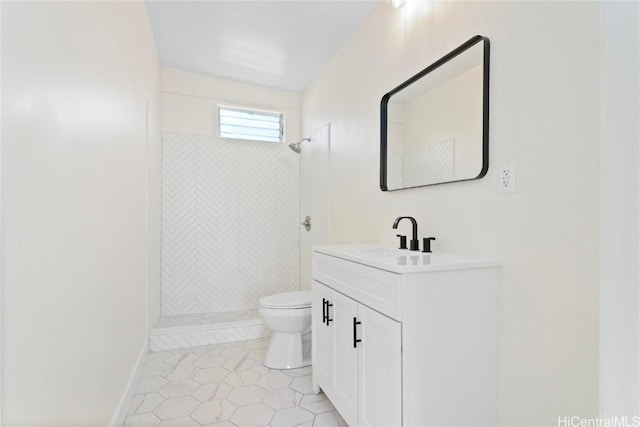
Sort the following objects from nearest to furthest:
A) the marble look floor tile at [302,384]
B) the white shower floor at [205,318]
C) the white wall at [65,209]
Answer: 1. the white wall at [65,209]
2. the marble look floor tile at [302,384]
3. the white shower floor at [205,318]

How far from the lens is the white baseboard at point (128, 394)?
1.65 meters

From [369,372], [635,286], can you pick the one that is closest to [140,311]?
[369,372]

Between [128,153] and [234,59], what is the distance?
5.23 feet

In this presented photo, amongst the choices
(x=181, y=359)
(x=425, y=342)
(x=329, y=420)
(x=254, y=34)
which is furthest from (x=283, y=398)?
(x=254, y=34)

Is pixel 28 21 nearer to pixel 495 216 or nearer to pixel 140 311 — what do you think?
pixel 495 216

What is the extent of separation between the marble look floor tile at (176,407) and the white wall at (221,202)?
4.98ft

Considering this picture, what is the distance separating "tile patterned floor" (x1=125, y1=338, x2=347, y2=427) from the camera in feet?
5.89

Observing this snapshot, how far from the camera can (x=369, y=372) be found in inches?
56.5

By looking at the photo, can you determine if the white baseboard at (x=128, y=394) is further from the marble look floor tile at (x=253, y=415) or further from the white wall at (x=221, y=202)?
the white wall at (x=221, y=202)

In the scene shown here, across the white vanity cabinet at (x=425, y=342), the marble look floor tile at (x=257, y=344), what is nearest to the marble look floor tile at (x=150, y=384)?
the marble look floor tile at (x=257, y=344)

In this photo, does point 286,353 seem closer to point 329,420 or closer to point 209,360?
point 209,360

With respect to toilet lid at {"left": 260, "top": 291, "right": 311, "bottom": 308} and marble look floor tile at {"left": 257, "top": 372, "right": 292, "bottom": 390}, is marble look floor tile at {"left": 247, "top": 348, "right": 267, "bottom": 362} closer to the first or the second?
marble look floor tile at {"left": 257, "top": 372, "right": 292, "bottom": 390}

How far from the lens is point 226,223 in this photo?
3.58 metres

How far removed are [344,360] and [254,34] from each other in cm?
244
